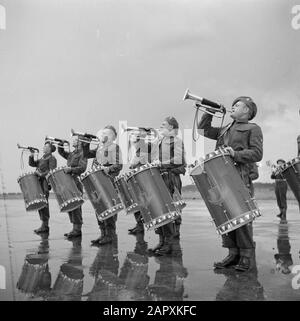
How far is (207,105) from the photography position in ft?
16.7

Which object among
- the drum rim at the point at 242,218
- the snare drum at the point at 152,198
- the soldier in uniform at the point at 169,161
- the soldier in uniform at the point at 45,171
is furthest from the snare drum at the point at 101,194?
the drum rim at the point at 242,218

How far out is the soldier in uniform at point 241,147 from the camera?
4781mm

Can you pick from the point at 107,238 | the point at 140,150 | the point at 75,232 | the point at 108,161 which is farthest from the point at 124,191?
the point at 75,232

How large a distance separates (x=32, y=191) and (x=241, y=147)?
5.42 m

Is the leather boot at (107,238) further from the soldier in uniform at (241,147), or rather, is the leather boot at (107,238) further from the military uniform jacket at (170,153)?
the soldier in uniform at (241,147)

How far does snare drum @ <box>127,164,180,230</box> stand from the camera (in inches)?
229

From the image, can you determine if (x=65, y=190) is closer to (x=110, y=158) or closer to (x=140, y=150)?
(x=110, y=158)

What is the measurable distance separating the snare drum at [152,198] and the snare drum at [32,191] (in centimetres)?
367

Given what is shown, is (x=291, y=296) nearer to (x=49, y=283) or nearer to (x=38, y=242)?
(x=49, y=283)

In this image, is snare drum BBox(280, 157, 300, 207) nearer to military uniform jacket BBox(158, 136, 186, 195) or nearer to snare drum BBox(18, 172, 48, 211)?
military uniform jacket BBox(158, 136, 186, 195)

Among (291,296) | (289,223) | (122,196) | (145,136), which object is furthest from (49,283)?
(289,223)

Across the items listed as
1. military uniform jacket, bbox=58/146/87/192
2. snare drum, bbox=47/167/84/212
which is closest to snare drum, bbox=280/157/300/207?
military uniform jacket, bbox=58/146/87/192
